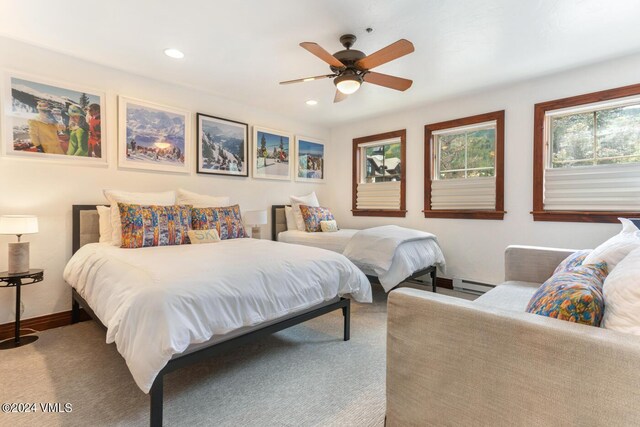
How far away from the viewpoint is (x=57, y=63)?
2.86m

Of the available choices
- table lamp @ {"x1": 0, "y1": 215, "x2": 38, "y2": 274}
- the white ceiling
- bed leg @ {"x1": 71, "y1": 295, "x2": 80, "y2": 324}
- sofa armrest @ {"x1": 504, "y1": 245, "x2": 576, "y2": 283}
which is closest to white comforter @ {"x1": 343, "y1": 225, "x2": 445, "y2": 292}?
sofa armrest @ {"x1": 504, "y1": 245, "x2": 576, "y2": 283}

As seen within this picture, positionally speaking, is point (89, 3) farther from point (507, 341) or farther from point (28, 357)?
point (507, 341)

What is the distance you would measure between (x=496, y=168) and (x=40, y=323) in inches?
202

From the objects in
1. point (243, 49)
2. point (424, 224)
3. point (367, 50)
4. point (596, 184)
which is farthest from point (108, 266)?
point (596, 184)

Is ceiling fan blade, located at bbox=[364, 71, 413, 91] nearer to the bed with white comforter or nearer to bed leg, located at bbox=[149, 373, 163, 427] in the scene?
the bed with white comforter

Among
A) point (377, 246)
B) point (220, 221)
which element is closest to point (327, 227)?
point (377, 246)

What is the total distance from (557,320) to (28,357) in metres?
3.26

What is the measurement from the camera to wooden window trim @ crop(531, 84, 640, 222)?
2.99 meters

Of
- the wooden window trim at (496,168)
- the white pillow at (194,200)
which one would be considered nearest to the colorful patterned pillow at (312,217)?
the white pillow at (194,200)

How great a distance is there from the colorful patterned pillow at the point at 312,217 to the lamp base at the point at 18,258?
2.96 m

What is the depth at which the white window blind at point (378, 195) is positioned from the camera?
15.6 feet

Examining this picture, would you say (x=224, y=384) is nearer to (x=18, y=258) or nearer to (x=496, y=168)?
(x=18, y=258)

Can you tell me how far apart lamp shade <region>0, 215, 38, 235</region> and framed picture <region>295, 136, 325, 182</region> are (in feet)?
11.0

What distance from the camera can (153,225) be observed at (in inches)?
110
